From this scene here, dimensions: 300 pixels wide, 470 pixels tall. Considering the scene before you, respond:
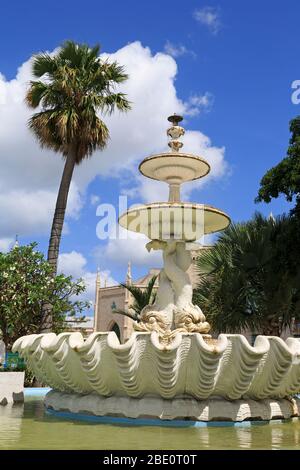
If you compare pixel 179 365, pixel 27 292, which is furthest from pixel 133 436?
pixel 27 292

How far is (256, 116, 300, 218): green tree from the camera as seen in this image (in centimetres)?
1440

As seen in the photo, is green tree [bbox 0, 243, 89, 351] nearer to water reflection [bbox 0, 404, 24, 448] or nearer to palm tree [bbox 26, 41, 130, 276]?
palm tree [bbox 26, 41, 130, 276]

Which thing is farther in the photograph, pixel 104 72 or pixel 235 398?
pixel 104 72

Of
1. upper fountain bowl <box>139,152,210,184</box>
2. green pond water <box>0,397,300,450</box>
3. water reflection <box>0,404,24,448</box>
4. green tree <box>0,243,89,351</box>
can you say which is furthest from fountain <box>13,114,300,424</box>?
green tree <box>0,243,89,351</box>

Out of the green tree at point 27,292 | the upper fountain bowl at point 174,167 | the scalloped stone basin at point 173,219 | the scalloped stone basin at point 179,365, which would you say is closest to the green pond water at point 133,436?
the scalloped stone basin at point 179,365

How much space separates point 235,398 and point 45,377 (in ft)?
10.5

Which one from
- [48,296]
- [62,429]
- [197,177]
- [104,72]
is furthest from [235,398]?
[104,72]

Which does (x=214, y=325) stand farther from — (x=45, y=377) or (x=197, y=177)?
(x=45, y=377)

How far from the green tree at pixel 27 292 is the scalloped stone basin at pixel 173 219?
6.52m

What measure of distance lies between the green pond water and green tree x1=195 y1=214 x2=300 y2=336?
28.9 feet

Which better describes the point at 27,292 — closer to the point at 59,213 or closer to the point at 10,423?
the point at 59,213

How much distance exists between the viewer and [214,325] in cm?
1670
